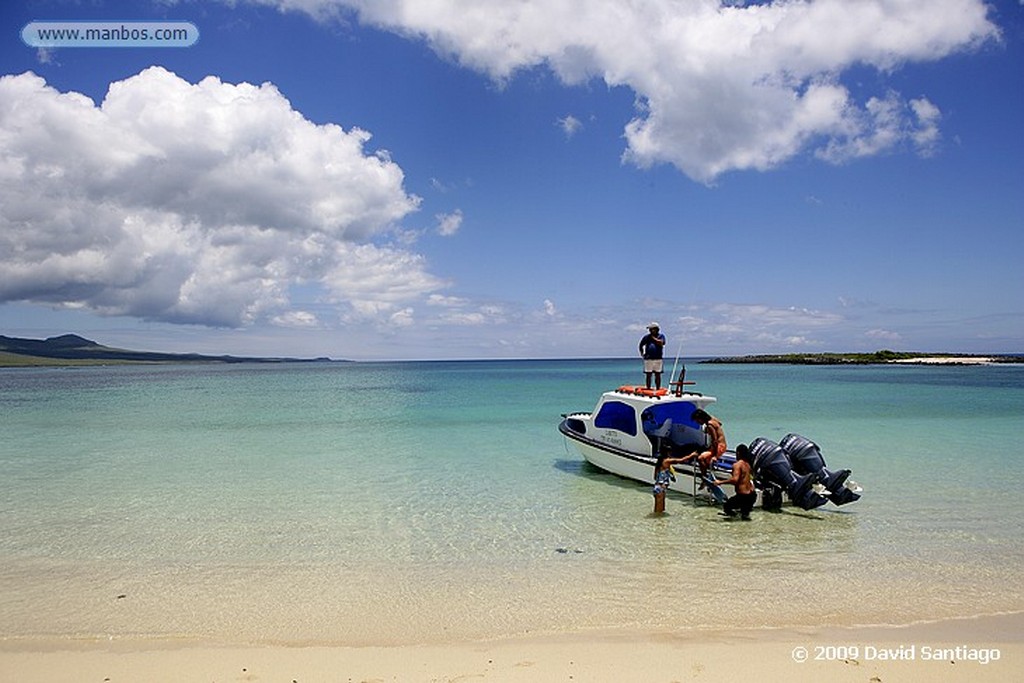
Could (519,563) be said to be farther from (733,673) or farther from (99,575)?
(99,575)

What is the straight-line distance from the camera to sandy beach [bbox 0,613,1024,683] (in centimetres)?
609

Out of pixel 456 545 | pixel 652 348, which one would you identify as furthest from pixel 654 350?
pixel 456 545

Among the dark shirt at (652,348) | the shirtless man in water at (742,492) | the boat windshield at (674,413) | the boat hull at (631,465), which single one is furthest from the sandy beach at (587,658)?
the dark shirt at (652,348)

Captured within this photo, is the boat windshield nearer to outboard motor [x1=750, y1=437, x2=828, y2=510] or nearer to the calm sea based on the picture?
the calm sea

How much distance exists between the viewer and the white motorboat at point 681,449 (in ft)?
40.6

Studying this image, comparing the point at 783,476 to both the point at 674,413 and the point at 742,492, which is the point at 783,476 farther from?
the point at 674,413

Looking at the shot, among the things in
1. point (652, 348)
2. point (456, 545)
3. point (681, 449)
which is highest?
point (652, 348)

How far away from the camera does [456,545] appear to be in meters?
10.7

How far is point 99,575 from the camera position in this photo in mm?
9352

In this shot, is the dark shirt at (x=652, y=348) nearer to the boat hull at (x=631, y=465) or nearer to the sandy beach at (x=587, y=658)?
the boat hull at (x=631, y=465)

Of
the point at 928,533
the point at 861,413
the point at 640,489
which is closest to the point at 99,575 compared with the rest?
the point at 640,489

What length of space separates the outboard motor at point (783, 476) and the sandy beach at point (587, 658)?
498 centimetres

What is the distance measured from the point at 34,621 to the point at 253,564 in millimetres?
2765

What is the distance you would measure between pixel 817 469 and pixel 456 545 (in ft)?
23.5
